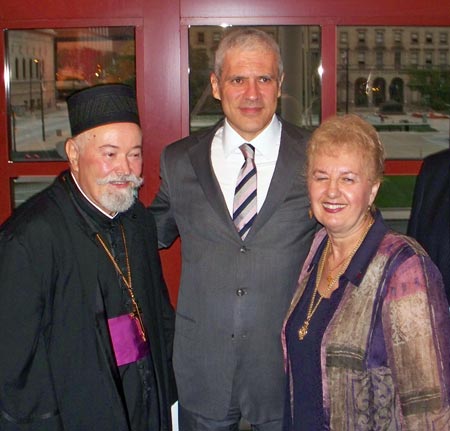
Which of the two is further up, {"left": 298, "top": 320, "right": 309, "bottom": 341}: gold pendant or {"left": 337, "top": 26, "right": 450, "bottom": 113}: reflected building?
{"left": 337, "top": 26, "right": 450, "bottom": 113}: reflected building

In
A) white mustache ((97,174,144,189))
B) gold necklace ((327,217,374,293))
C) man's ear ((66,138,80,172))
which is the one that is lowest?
gold necklace ((327,217,374,293))

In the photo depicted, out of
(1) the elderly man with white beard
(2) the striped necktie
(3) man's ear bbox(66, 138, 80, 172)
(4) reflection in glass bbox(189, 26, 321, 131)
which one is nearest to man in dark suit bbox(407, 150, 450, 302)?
(2) the striped necktie

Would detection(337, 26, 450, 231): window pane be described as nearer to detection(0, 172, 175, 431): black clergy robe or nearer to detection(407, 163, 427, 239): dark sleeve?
detection(407, 163, 427, 239): dark sleeve

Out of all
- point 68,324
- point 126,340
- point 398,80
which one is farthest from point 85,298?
point 398,80

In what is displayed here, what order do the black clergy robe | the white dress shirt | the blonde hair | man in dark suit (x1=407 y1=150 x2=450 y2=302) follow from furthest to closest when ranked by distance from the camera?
1. the white dress shirt
2. man in dark suit (x1=407 y1=150 x2=450 y2=302)
3. the blonde hair
4. the black clergy robe

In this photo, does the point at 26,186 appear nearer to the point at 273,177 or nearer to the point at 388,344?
the point at 273,177

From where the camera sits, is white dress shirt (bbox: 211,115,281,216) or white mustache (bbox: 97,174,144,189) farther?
white dress shirt (bbox: 211,115,281,216)

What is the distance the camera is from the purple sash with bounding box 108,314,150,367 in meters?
2.40

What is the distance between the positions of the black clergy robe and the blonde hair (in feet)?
2.45

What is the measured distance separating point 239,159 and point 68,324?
34.6 inches

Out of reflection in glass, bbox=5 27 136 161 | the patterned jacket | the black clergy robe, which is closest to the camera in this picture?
the patterned jacket

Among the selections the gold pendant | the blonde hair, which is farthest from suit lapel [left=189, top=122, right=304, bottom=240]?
the gold pendant

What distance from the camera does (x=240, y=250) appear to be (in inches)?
103

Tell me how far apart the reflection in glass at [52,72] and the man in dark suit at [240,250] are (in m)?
0.65
